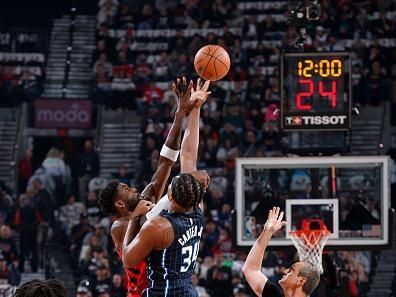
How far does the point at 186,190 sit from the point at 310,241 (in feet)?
16.7

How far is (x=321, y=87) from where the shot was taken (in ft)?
38.2

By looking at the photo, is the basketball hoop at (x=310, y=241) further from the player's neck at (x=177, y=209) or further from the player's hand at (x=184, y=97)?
the player's neck at (x=177, y=209)

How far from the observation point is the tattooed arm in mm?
6148

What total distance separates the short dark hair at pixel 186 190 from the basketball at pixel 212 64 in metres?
1.66

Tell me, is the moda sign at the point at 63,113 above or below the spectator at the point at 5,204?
above

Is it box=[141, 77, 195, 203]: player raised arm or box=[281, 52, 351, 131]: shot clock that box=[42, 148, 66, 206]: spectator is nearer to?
box=[281, 52, 351, 131]: shot clock

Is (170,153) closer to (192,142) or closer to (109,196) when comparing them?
(192,142)

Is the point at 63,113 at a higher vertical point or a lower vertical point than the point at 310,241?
higher

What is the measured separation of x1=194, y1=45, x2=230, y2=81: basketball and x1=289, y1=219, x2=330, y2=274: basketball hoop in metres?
3.25

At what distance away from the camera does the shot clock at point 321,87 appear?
11617 mm

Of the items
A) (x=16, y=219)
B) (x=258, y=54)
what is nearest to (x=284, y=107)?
(x=16, y=219)

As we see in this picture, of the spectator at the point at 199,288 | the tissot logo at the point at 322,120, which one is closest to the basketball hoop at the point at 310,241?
the tissot logo at the point at 322,120

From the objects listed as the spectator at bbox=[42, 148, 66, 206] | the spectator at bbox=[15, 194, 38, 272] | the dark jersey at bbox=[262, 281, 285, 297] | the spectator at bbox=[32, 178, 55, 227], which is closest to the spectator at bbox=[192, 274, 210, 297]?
the spectator at bbox=[15, 194, 38, 272]

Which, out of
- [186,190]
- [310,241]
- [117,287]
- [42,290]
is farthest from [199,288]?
[42,290]
